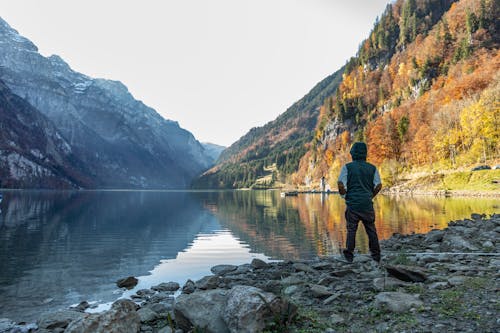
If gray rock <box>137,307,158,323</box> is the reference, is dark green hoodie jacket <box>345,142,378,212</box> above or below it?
above

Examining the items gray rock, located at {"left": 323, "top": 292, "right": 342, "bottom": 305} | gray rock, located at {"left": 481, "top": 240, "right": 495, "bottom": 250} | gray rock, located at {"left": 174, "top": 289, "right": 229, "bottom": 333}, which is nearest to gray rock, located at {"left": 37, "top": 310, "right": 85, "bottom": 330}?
gray rock, located at {"left": 174, "top": 289, "right": 229, "bottom": 333}

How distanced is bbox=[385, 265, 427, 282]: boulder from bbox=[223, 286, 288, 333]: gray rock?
14.6ft

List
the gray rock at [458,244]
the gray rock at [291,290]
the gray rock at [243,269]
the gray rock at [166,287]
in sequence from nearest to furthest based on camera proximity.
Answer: the gray rock at [291,290]
the gray rock at [458,244]
the gray rock at [166,287]
the gray rock at [243,269]

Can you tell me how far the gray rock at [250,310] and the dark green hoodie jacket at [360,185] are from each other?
16.9 ft

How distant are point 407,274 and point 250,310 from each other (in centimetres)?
551

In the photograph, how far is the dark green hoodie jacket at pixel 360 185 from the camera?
11320 millimetres

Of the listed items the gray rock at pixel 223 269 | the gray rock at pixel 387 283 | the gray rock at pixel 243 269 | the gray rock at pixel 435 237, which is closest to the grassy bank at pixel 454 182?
the gray rock at pixel 435 237

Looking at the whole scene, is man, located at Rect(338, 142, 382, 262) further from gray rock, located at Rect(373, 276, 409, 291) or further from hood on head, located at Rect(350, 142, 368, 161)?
gray rock, located at Rect(373, 276, 409, 291)

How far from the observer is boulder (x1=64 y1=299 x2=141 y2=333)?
287 inches

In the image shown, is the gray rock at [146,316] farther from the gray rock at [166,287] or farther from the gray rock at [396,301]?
the gray rock at [396,301]

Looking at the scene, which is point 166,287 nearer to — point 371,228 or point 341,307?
point 341,307

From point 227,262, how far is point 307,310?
13806mm

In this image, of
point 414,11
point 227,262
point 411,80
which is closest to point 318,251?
point 227,262

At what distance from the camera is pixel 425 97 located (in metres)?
121
